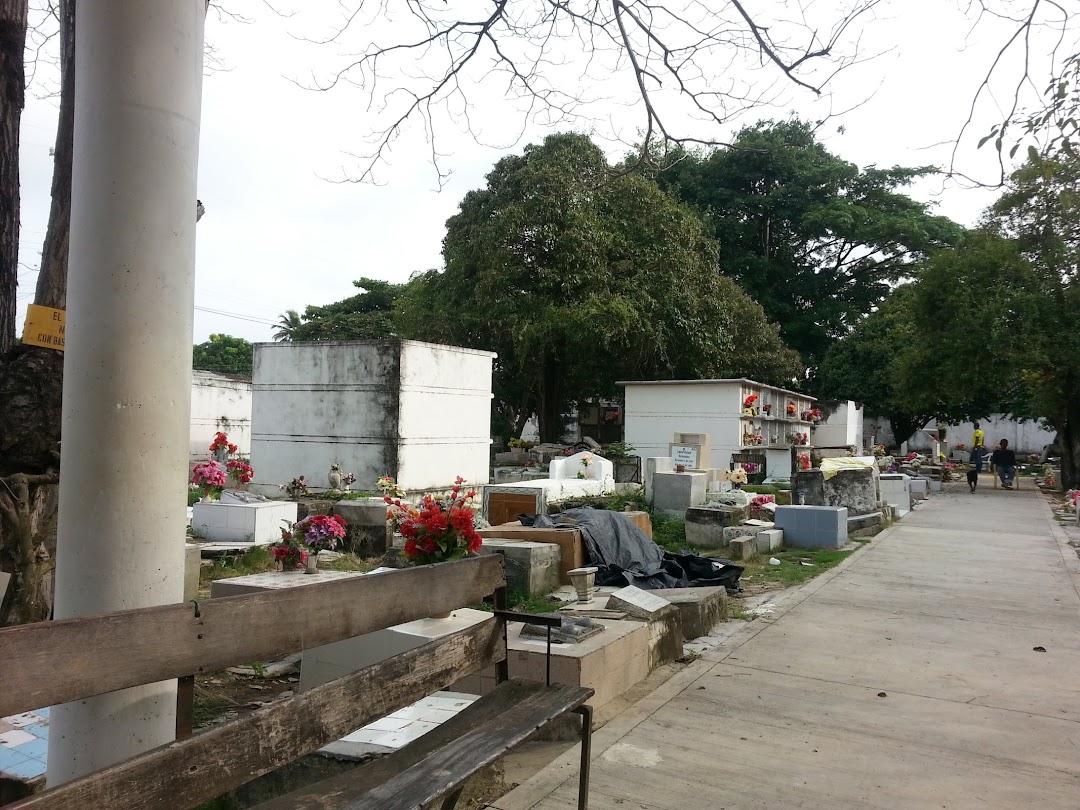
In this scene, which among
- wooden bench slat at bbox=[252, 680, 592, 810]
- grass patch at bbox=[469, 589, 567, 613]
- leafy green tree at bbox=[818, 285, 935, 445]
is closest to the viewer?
wooden bench slat at bbox=[252, 680, 592, 810]

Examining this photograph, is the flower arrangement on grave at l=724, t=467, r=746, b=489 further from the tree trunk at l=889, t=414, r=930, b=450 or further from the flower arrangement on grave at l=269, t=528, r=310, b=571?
the tree trunk at l=889, t=414, r=930, b=450

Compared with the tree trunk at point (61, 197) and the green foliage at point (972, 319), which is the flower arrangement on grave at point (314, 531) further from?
the green foliage at point (972, 319)

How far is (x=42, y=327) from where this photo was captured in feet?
12.7

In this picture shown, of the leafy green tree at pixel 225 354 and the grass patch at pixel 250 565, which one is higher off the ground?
the leafy green tree at pixel 225 354

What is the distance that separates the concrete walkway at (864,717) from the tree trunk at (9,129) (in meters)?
3.32

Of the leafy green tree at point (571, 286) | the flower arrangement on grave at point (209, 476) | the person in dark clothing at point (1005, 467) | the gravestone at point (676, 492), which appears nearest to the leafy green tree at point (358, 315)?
the leafy green tree at point (571, 286)

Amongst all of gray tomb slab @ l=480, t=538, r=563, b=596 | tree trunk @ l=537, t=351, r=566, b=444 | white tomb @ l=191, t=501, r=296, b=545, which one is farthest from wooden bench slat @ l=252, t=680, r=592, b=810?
tree trunk @ l=537, t=351, r=566, b=444

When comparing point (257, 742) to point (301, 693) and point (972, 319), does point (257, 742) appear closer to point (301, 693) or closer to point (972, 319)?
point (301, 693)

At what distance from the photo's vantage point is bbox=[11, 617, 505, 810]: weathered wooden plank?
188 cm

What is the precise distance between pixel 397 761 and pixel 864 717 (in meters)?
2.74

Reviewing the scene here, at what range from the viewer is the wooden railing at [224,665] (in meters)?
1.83

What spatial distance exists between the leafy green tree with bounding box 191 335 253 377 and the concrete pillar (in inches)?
2119

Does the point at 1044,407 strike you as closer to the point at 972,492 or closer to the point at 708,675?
the point at 972,492

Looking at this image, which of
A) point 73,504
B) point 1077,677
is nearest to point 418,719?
point 73,504
